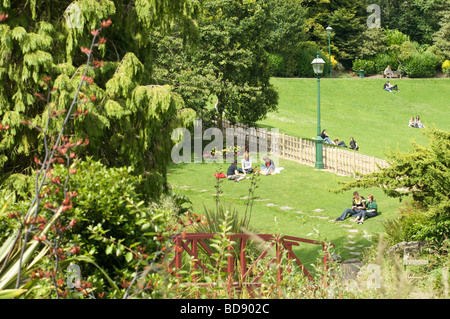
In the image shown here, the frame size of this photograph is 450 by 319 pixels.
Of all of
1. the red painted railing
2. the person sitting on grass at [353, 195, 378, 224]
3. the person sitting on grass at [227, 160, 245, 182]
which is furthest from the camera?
the person sitting on grass at [227, 160, 245, 182]

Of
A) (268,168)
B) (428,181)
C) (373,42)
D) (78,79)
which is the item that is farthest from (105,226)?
(373,42)

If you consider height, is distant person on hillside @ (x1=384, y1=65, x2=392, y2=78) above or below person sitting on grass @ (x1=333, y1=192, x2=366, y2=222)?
above

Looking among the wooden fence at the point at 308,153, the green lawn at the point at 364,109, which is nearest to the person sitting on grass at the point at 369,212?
the wooden fence at the point at 308,153

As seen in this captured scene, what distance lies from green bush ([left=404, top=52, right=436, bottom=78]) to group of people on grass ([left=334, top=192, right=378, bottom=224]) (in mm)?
39395

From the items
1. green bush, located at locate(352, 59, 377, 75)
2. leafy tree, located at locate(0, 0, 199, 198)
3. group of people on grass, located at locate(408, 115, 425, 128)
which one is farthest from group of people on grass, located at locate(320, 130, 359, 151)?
green bush, located at locate(352, 59, 377, 75)

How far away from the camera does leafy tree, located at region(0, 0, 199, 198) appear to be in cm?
823

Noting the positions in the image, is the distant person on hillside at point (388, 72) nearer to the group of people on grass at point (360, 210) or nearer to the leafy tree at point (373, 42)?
the leafy tree at point (373, 42)

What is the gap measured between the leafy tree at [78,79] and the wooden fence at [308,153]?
35.3ft

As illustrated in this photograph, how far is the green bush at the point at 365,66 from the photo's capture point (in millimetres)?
50938

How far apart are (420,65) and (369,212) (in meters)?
40.2

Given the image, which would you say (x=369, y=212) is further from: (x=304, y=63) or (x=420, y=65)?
(x=420, y=65)

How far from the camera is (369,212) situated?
1462 cm

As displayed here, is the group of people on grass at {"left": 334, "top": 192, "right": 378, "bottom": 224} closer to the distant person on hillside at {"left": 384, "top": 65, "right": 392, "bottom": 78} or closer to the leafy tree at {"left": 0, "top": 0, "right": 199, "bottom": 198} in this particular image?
the leafy tree at {"left": 0, "top": 0, "right": 199, "bottom": 198}

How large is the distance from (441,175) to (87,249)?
26.1ft
